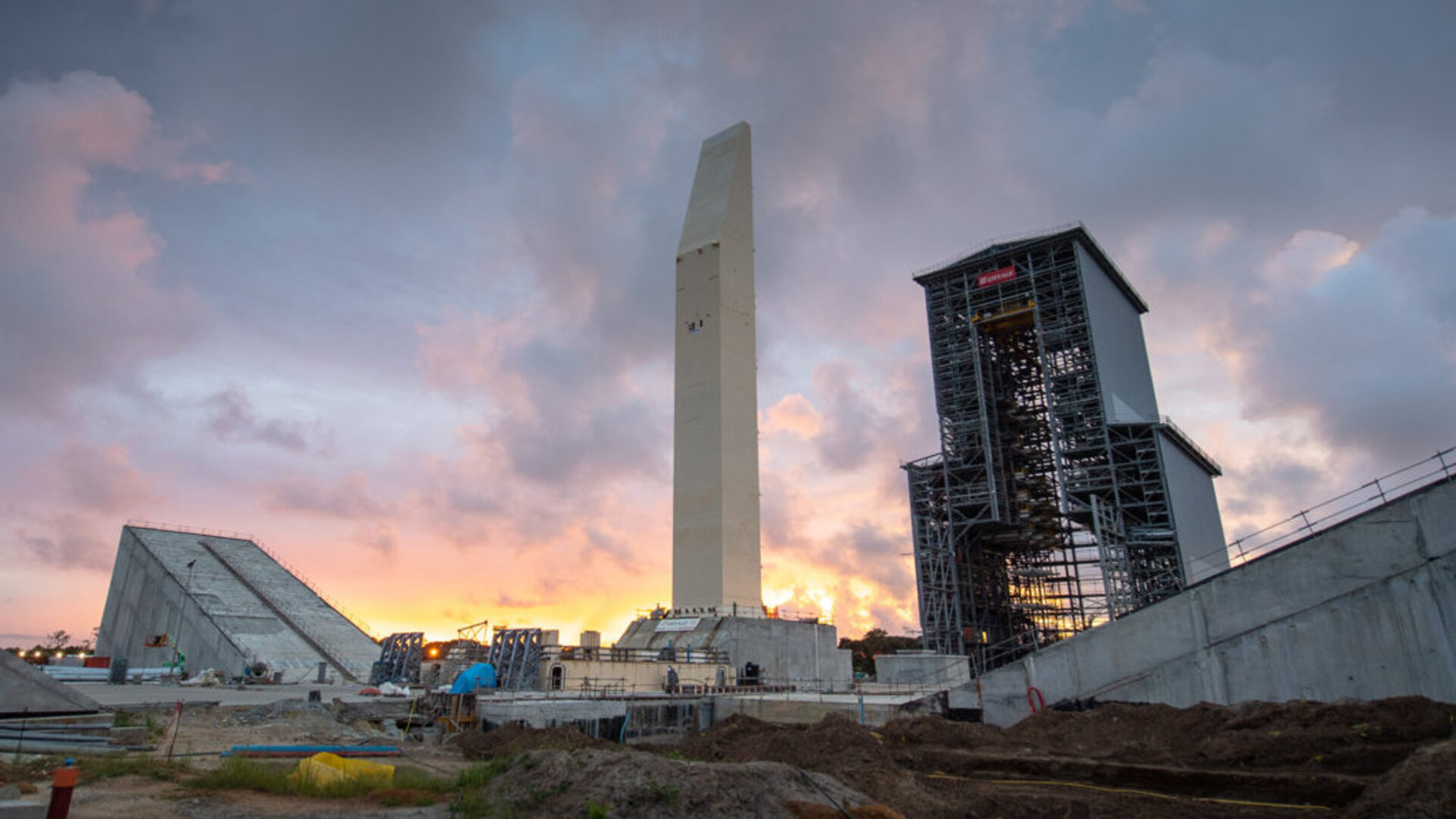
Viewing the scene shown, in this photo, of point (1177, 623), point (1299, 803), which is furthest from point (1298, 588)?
point (1299, 803)

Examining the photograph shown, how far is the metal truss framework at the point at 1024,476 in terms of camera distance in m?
43.7

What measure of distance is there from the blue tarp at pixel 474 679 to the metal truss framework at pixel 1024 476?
28069mm

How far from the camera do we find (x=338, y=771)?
1318 centimetres

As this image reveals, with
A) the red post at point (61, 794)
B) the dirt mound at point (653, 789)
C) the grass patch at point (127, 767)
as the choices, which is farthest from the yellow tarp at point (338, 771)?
the red post at point (61, 794)

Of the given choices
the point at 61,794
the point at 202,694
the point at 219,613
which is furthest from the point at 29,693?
the point at 219,613

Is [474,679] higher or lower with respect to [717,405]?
lower

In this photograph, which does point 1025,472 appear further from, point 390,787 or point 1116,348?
point 390,787

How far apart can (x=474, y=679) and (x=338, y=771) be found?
12493 mm

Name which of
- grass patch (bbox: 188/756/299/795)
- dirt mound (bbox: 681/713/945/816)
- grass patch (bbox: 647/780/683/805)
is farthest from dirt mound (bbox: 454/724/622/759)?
grass patch (bbox: 647/780/683/805)

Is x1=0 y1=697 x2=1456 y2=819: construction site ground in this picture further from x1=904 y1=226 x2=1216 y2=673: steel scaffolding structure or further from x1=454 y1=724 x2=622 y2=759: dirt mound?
x1=904 y1=226 x2=1216 y2=673: steel scaffolding structure

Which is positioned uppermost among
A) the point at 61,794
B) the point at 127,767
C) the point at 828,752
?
the point at 61,794

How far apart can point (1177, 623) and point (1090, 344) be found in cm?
2772

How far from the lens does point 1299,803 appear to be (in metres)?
12.7

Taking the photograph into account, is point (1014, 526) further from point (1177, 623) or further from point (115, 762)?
point (115, 762)
